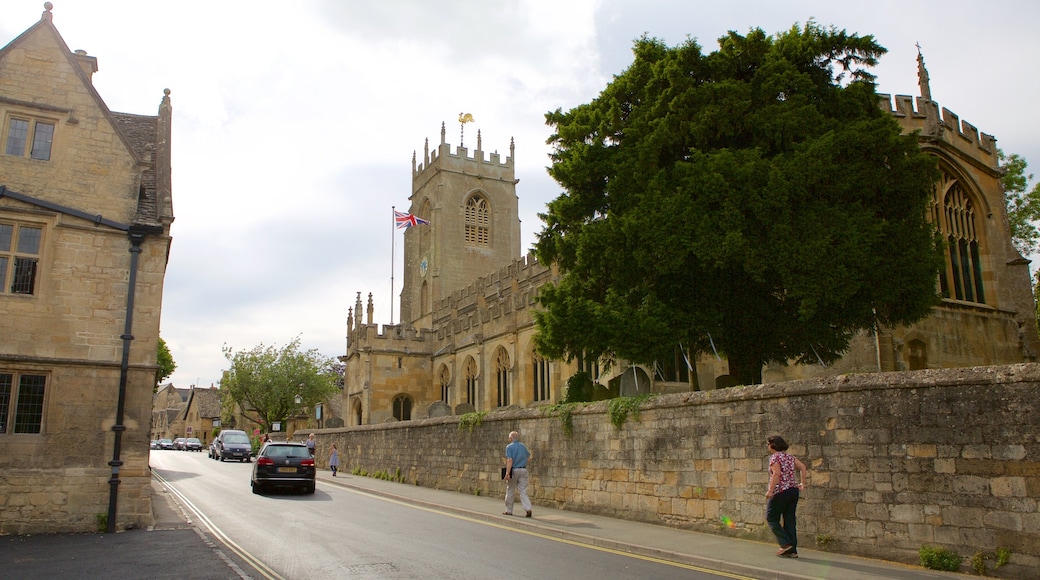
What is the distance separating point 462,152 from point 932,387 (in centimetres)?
5598

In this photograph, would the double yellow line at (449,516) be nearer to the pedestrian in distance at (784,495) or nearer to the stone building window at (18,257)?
the pedestrian in distance at (784,495)

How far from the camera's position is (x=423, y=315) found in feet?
196

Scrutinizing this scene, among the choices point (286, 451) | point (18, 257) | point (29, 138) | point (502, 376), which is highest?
point (29, 138)

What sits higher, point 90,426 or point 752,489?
point 90,426

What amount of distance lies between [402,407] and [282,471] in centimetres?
2330

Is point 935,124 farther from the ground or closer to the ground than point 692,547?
farther from the ground

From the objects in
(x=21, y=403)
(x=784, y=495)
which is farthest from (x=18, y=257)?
(x=784, y=495)

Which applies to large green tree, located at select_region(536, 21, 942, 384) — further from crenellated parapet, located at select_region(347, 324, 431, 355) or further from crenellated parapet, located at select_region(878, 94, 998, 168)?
crenellated parapet, located at select_region(347, 324, 431, 355)

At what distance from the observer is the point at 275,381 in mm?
55250

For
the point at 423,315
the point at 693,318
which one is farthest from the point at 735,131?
the point at 423,315

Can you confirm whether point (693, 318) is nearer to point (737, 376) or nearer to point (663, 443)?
point (737, 376)

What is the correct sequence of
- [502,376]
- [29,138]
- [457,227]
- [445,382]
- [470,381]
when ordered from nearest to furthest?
[29,138] < [502,376] < [470,381] < [445,382] < [457,227]

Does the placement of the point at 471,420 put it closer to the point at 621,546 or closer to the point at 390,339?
the point at 621,546

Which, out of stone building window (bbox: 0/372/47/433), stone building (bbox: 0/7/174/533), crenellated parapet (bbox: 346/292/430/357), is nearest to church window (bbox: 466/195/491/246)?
crenellated parapet (bbox: 346/292/430/357)
